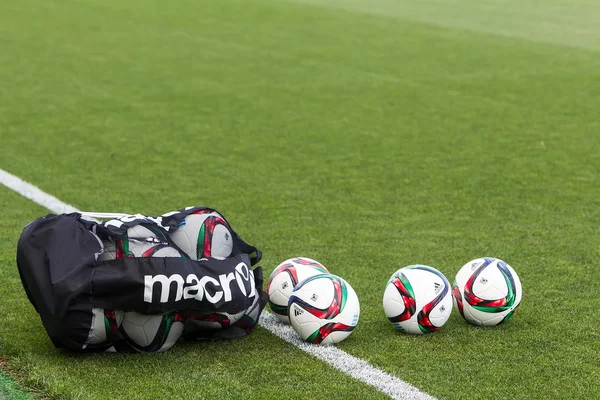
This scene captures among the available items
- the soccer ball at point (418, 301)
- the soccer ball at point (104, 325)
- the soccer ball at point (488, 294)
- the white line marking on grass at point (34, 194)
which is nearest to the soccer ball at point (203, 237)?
the soccer ball at point (104, 325)

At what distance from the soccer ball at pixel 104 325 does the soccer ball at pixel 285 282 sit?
3.54 ft

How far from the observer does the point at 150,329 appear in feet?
16.6

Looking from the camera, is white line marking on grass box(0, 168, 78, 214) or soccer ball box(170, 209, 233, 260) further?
white line marking on grass box(0, 168, 78, 214)

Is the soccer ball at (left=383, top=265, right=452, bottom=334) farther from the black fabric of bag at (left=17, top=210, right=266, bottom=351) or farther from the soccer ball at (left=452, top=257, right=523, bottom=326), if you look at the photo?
the black fabric of bag at (left=17, top=210, right=266, bottom=351)

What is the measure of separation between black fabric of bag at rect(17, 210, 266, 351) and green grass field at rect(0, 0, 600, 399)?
1.01 feet

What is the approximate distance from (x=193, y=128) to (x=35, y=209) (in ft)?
11.4

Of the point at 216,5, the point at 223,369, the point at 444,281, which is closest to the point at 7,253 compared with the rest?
the point at 223,369

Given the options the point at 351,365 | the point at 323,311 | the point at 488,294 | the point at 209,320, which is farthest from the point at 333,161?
the point at 351,365

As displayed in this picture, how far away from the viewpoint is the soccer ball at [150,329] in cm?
505

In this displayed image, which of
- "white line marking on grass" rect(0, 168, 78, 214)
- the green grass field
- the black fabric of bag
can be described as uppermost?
the black fabric of bag

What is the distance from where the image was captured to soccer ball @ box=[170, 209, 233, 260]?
5.52 m

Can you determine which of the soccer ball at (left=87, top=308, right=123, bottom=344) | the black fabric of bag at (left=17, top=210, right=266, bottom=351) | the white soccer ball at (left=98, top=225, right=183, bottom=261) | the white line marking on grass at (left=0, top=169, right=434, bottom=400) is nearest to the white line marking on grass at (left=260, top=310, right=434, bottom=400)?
the white line marking on grass at (left=0, top=169, right=434, bottom=400)

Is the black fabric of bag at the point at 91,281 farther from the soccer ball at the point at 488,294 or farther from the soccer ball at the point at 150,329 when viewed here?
the soccer ball at the point at 488,294

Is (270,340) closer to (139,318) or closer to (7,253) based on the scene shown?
(139,318)
